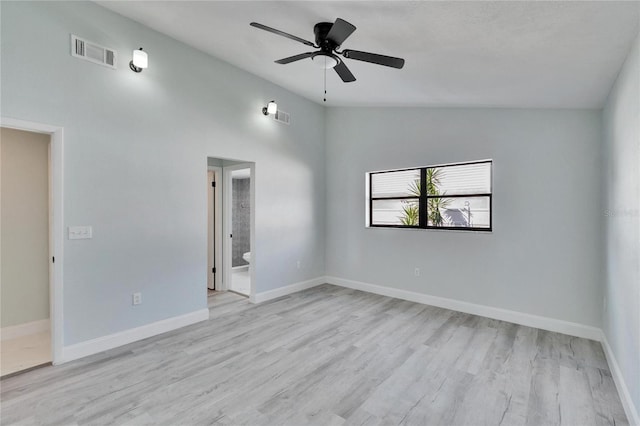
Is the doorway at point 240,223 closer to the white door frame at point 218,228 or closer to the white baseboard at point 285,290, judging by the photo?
the white door frame at point 218,228

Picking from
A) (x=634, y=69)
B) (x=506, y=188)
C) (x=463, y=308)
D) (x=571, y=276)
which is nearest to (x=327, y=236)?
(x=463, y=308)

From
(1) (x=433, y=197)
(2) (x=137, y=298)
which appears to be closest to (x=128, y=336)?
(2) (x=137, y=298)

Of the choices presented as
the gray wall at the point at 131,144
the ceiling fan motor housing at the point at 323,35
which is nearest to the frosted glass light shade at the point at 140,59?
the gray wall at the point at 131,144

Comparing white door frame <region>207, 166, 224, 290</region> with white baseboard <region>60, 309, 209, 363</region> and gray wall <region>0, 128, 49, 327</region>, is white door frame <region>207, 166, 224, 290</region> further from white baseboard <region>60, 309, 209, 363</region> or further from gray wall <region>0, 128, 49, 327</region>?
gray wall <region>0, 128, 49, 327</region>

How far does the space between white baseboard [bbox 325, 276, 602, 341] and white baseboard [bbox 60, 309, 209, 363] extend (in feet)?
8.76

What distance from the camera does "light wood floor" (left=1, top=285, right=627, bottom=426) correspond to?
2.08 metres

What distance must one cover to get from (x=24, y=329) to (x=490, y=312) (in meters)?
5.54

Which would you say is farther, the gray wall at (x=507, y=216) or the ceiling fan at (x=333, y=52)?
the gray wall at (x=507, y=216)

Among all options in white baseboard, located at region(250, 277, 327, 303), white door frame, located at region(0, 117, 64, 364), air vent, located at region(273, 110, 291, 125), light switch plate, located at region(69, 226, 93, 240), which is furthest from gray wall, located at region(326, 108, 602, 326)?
white door frame, located at region(0, 117, 64, 364)

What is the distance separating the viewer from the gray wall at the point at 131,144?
8.77 feet

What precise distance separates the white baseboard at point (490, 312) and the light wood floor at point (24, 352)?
13.2 ft

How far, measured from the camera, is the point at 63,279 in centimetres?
277

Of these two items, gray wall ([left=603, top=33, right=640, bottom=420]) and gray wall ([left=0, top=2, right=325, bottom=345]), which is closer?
gray wall ([left=603, top=33, right=640, bottom=420])

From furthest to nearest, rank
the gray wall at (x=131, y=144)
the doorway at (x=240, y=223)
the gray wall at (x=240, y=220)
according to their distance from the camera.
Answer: the gray wall at (x=240, y=220) < the doorway at (x=240, y=223) < the gray wall at (x=131, y=144)
